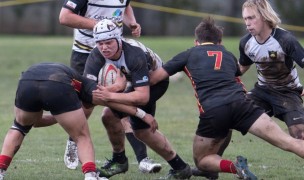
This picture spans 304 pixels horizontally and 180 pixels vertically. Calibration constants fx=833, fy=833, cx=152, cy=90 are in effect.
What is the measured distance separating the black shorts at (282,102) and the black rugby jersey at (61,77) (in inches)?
79.4

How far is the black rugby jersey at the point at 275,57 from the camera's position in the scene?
7918 mm

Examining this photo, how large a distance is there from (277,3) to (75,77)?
31271 mm

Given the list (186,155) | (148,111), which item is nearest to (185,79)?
(186,155)

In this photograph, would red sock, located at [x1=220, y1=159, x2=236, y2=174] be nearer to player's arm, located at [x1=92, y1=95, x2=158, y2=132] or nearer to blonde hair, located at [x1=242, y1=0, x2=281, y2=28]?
player's arm, located at [x1=92, y1=95, x2=158, y2=132]

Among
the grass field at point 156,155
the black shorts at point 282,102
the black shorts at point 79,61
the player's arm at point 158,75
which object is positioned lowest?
the grass field at point 156,155

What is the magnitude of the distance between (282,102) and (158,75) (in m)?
1.48

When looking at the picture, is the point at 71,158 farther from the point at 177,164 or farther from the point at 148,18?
the point at 148,18

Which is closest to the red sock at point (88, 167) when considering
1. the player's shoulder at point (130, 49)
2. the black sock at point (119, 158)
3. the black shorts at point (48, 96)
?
the black shorts at point (48, 96)

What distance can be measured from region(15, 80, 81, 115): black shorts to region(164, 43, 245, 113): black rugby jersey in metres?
1.00

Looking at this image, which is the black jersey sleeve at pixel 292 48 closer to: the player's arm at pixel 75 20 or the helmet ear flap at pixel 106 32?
the helmet ear flap at pixel 106 32

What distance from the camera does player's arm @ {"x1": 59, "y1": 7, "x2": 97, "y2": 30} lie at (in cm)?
852

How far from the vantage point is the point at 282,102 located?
8.41 metres

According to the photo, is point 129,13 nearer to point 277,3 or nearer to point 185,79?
point 185,79

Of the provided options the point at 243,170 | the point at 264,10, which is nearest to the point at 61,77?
the point at 243,170
